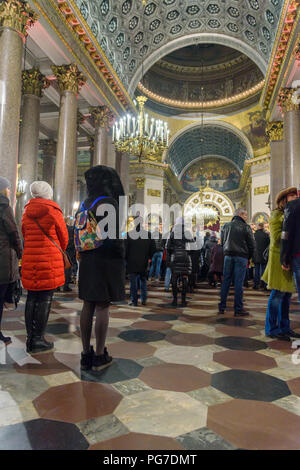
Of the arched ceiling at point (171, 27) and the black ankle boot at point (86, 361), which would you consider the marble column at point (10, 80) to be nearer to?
the arched ceiling at point (171, 27)

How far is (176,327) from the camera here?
13.4 feet

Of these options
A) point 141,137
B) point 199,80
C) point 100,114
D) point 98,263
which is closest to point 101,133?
point 100,114

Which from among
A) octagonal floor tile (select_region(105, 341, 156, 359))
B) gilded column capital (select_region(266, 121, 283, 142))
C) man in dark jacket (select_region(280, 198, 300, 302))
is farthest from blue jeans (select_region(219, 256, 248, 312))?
gilded column capital (select_region(266, 121, 283, 142))

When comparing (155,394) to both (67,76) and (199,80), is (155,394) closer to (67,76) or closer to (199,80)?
(67,76)

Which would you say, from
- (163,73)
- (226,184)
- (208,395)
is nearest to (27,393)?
(208,395)

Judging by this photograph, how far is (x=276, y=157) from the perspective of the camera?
13328mm

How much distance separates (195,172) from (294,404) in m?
34.1

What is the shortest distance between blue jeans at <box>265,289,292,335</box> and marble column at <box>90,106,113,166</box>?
975 cm

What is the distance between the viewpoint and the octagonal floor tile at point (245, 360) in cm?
264

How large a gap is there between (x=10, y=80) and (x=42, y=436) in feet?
22.0

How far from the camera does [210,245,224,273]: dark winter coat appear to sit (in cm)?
797

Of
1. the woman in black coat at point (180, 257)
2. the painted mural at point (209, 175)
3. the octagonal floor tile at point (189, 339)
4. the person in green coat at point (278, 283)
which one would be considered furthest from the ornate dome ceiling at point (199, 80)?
the octagonal floor tile at point (189, 339)

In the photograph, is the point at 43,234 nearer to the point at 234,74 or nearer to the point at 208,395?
the point at 208,395

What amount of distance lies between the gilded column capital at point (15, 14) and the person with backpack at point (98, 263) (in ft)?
19.7
